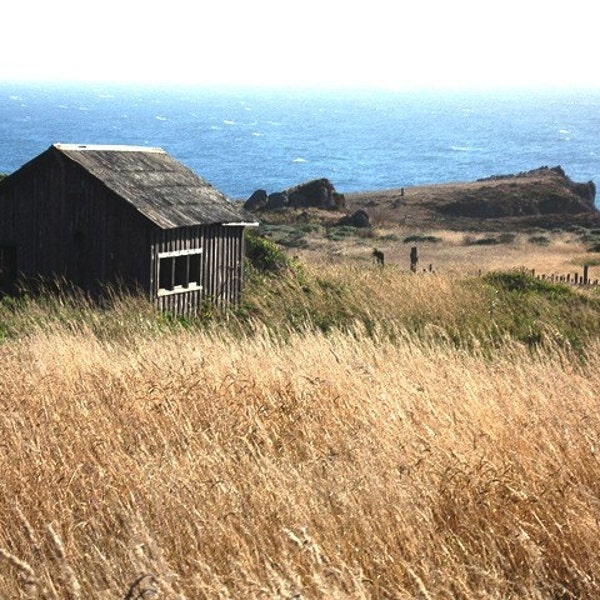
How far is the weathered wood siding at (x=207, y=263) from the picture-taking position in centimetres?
1919

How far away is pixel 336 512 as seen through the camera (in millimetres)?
4973

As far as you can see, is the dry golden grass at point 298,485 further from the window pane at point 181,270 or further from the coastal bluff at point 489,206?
the coastal bluff at point 489,206

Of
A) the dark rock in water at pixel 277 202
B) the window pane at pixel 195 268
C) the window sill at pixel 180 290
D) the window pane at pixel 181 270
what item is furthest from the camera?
the dark rock in water at pixel 277 202

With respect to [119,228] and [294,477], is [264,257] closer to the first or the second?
[119,228]

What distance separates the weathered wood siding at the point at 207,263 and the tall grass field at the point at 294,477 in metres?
10.0

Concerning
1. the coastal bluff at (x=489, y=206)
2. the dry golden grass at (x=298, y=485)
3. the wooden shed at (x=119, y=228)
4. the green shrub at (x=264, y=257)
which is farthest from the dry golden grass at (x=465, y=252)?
the dry golden grass at (x=298, y=485)

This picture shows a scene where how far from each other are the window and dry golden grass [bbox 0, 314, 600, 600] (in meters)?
11.4

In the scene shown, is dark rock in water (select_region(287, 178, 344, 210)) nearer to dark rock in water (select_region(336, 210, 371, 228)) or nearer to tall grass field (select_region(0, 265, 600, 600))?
dark rock in water (select_region(336, 210, 371, 228))

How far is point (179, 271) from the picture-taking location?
65.5 ft

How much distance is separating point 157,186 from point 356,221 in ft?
136

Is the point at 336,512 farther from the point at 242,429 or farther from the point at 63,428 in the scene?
the point at 63,428

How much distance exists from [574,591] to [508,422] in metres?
2.08

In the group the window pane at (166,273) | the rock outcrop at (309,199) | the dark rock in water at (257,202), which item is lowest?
the dark rock in water at (257,202)

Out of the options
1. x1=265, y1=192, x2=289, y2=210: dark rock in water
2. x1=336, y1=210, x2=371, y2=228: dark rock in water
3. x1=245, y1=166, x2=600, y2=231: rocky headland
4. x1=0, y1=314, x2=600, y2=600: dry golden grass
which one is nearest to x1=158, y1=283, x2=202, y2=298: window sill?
x1=0, y1=314, x2=600, y2=600: dry golden grass
